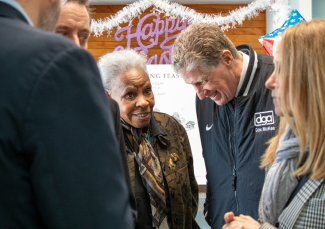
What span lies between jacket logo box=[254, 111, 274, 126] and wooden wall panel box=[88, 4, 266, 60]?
6.82 ft

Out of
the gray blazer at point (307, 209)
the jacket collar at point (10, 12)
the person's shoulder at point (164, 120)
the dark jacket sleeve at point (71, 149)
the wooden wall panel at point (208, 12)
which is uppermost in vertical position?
the wooden wall panel at point (208, 12)

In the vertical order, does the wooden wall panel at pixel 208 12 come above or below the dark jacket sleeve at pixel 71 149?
above

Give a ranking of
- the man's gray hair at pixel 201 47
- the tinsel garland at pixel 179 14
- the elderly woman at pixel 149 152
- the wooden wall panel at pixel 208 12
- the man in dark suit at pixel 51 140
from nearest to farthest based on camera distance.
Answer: the man in dark suit at pixel 51 140, the elderly woman at pixel 149 152, the man's gray hair at pixel 201 47, the tinsel garland at pixel 179 14, the wooden wall panel at pixel 208 12

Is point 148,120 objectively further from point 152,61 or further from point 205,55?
point 152,61

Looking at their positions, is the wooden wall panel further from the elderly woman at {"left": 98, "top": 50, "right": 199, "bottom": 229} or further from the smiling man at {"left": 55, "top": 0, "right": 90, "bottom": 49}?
the smiling man at {"left": 55, "top": 0, "right": 90, "bottom": 49}

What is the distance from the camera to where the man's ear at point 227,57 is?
1.94 metres

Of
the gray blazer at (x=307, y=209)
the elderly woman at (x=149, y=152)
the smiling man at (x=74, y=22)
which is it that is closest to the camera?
the gray blazer at (x=307, y=209)

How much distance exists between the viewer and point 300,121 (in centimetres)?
113

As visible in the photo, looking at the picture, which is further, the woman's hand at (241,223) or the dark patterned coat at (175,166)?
the dark patterned coat at (175,166)

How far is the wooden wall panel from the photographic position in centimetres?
372

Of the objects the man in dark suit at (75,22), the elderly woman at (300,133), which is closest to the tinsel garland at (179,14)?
the man in dark suit at (75,22)

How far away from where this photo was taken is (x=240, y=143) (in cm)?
186

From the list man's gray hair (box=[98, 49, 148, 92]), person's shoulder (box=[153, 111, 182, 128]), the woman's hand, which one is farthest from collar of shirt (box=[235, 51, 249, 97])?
the woman's hand

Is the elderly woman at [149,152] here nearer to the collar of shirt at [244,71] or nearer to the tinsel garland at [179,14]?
the collar of shirt at [244,71]
